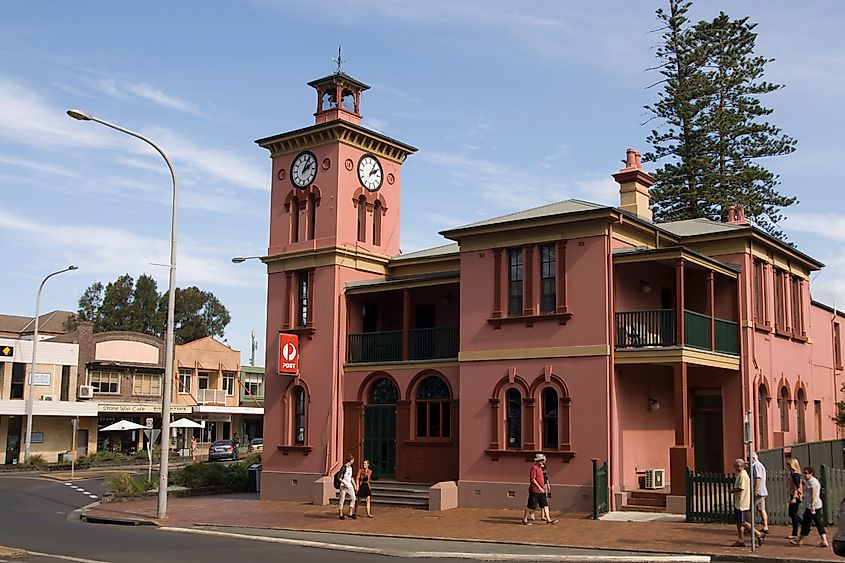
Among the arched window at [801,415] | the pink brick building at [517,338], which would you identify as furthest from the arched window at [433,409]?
the arched window at [801,415]

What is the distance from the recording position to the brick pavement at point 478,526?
59.6 ft

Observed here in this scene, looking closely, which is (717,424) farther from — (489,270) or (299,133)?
(299,133)

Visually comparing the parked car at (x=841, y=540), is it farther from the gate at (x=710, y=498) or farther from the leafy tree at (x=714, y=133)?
the leafy tree at (x=714, y=133)

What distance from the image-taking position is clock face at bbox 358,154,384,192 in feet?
106

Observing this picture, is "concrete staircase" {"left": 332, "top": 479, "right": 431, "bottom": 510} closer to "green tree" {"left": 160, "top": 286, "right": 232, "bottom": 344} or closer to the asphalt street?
the asphalt street

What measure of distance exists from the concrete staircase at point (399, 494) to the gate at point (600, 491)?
542 cm

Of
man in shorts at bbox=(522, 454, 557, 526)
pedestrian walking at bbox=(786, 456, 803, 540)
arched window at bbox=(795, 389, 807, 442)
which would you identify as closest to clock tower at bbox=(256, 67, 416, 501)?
man in shorts at bbox=(522, 454, 557, 526)

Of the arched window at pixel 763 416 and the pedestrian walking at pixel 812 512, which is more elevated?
the arched window at pixel 763 416

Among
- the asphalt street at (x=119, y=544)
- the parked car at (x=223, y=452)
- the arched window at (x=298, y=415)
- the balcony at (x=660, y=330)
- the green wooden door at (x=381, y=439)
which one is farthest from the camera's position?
the parked car at (x=223, y=452)

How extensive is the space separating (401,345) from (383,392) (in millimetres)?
1592

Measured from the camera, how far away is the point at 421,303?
31844mm

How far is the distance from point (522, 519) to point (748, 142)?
1252 inches

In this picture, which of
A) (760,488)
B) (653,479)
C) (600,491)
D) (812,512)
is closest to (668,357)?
(653,479)

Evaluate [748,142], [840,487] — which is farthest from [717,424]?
[748,142]
